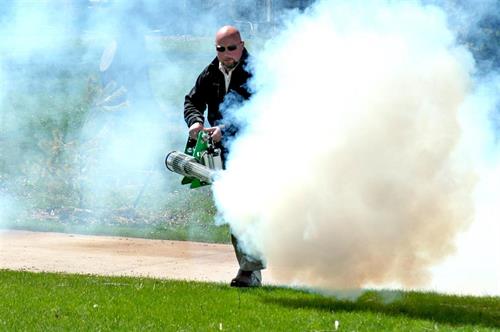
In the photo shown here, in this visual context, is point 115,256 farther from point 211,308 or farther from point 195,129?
point 211,308

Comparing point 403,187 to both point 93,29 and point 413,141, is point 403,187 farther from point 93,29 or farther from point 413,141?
point 93,29

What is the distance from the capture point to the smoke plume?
7.39 metres

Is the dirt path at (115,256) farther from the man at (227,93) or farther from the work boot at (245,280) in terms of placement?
the man at (227,93)

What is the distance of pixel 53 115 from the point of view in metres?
17.1

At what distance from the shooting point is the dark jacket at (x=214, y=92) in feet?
26.8

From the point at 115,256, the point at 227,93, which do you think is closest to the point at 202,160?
the point at 227,93

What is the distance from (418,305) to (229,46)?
2273 millimetres

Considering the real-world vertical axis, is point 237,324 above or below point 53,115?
below

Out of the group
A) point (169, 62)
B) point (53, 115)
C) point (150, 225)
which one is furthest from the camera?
point (169, 62)

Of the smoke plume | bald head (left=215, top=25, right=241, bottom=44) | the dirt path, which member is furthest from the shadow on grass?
bald head (left=215, top=25, right=241, bottom=44)

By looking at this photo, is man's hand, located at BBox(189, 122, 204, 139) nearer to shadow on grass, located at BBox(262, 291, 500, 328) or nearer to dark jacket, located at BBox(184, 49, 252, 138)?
dark jacket, located at BBox(184, 49, 252, 138)

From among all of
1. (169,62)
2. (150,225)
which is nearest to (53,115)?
(169,62)

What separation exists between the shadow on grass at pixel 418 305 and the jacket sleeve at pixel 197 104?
4.73 ft

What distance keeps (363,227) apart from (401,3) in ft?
6.01
